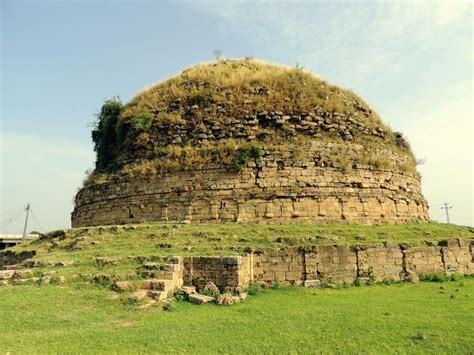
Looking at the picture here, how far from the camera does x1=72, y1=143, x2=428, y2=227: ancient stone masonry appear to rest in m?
13.9

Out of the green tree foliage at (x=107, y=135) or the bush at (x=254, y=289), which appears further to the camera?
the green tree foliage at (x=107, y=135)

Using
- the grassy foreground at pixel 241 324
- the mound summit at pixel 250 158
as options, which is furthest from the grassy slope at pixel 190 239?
the grassy foreground at pixel 241 324

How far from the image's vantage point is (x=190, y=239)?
1134cm

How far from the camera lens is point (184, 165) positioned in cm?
1483

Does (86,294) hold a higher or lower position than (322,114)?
lower

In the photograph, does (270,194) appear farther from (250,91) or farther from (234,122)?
(250,91)

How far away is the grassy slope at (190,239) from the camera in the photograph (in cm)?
1020

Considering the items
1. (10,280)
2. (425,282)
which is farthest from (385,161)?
(10,280)

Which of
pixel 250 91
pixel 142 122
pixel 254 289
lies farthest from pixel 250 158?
pixel 254 289

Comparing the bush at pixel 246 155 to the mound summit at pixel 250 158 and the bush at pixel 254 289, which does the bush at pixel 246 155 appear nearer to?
the mound summit at pixel 250 158

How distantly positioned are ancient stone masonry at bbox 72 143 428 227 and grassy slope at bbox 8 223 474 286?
94 cm

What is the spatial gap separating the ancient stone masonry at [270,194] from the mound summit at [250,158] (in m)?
0.04

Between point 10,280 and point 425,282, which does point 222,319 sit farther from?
point 425,282

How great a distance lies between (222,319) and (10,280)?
5.45 meters
